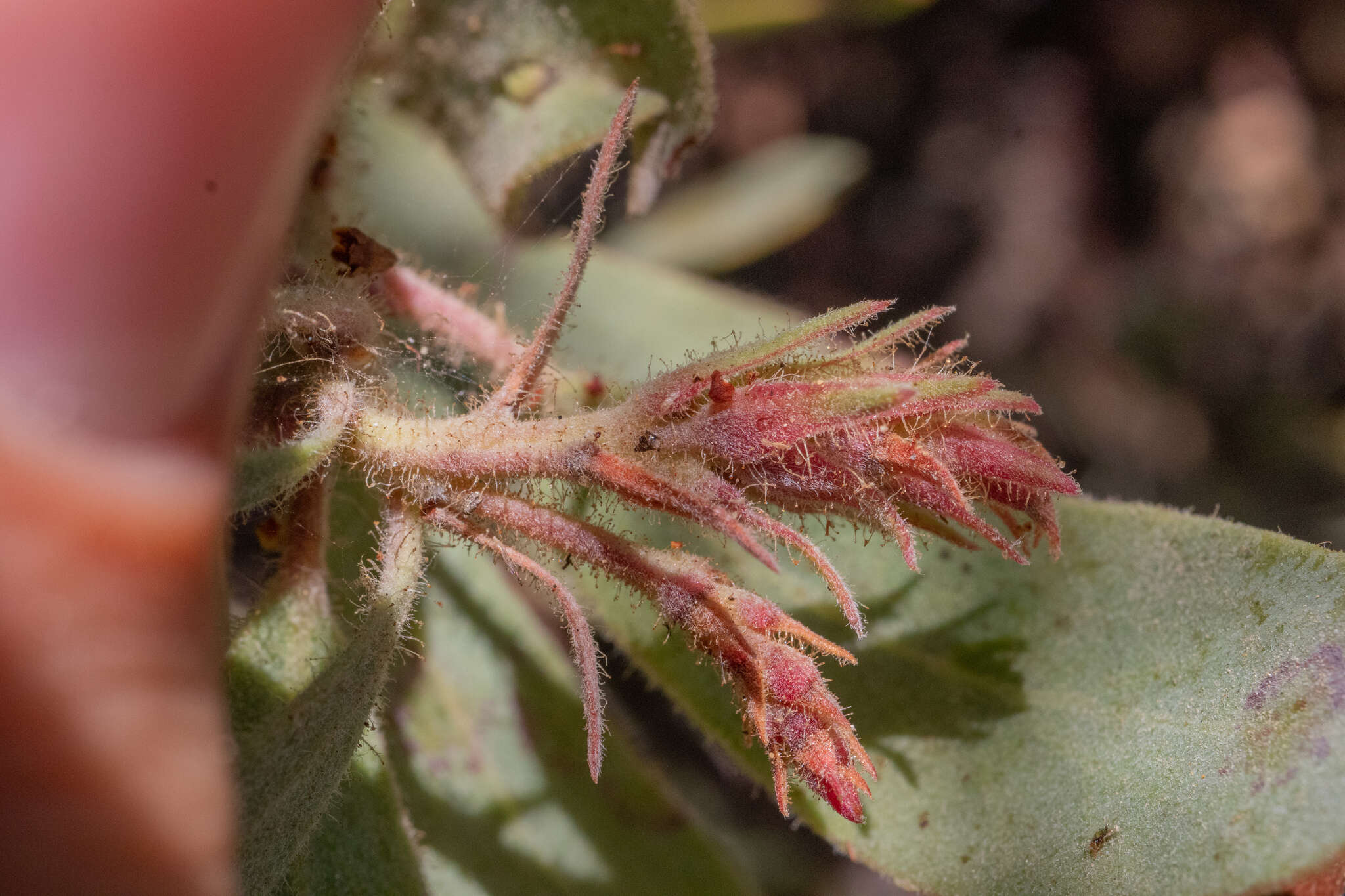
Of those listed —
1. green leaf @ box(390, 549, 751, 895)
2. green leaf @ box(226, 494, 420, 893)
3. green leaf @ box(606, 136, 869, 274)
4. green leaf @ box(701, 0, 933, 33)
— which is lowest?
green leaf @ box(390, 549, 751, 895)

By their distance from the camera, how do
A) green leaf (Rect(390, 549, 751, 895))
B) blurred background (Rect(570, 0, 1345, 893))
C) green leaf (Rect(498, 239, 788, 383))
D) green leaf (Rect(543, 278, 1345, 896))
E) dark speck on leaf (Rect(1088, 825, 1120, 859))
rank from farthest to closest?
blurred background (Rect(570, 0, 1345, 893)), green leaf (Rect(498, 239, 788, 383)), green leaf (Rect(390, 549, 751, 895)), dark speck on leaf (Rect(1088, 825, 1120, 859)), green leaf (Rect(543, 278, 1345, 896))

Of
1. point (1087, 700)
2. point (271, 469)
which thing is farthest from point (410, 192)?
point (1087, 700)

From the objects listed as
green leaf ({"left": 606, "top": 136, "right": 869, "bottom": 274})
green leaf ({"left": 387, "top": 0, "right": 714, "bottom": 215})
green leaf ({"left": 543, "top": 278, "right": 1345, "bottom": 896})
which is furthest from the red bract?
green leaf ({"left": 606, "top": 136, "right": 869, "bottom": 274})

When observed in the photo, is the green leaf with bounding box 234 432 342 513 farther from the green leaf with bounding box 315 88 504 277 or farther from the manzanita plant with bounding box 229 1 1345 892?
the green leaf with bounding box 315 88 504 277

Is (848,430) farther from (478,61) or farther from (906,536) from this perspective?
(478,61)

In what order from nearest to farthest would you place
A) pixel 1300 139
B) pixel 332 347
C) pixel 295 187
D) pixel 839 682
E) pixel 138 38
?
pixel 138 38, pixel 295 187, pixel 332 347, pixel 839 682, pixel 1300 139

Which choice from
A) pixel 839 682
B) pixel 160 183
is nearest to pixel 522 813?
pixel 839 682
